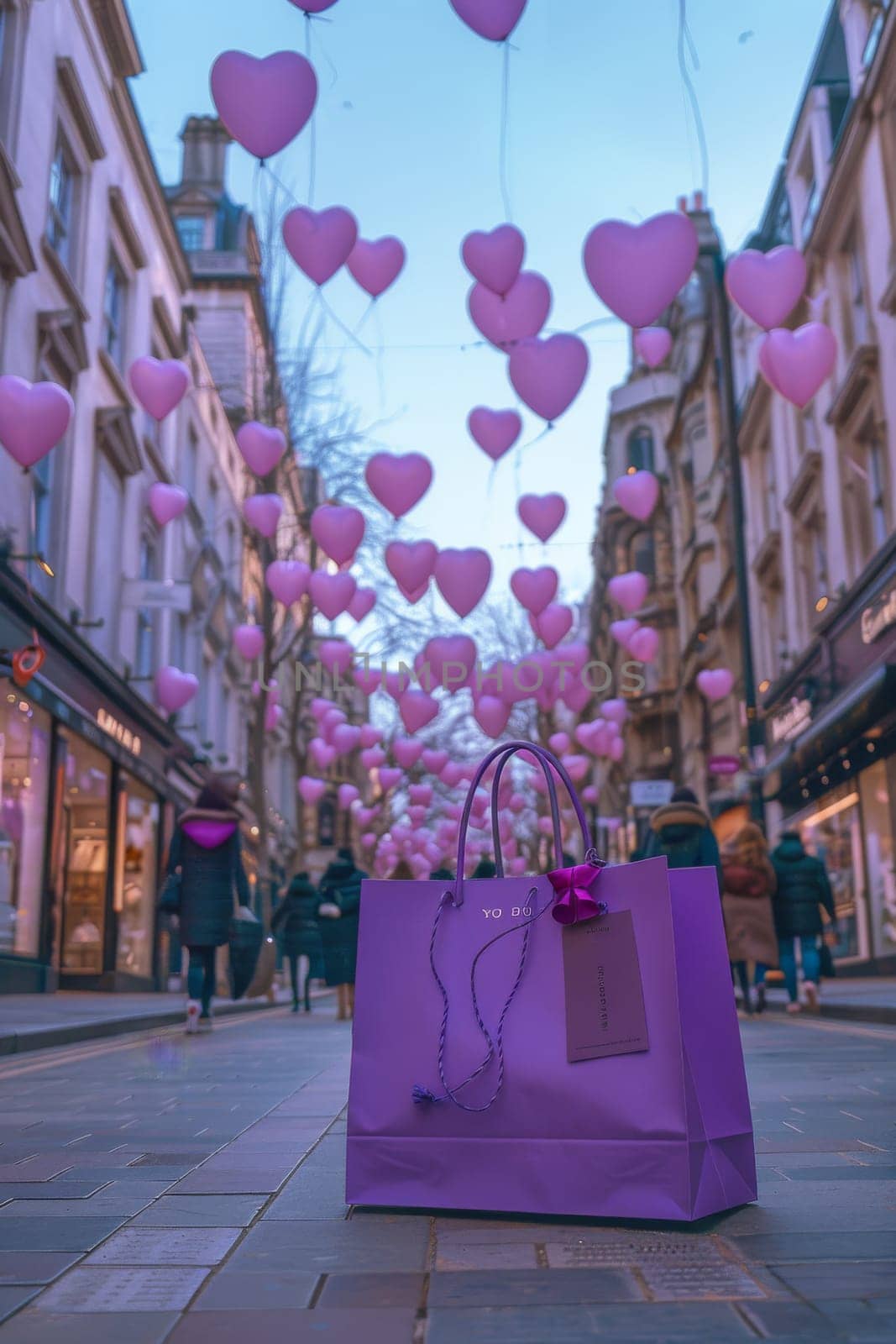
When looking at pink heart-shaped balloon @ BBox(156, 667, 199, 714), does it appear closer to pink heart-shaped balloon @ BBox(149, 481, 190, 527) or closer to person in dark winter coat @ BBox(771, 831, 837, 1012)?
pink heart-shaped balloon @ BBox(149, 481, 190, 527)

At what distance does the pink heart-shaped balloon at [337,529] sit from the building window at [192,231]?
2486 centimetres

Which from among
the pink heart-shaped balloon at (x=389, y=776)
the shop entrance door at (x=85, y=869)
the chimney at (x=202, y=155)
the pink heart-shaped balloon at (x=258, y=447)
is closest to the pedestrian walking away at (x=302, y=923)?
the shop entrance door at (x=85, y=869)

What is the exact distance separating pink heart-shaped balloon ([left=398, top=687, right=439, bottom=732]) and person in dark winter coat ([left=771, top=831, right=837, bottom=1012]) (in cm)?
958

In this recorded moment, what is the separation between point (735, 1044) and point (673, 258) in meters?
7.89

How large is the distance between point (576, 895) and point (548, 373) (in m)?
9.55

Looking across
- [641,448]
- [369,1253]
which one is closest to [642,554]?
[641,448]

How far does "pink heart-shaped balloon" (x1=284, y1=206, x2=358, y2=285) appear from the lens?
10.7 m

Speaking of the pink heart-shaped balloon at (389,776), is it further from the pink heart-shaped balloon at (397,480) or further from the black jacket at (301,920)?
the pink heart-shaped balloon at (397,480)

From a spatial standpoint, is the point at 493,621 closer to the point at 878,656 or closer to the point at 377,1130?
the point at 878,656

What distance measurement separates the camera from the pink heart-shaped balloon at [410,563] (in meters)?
15.7

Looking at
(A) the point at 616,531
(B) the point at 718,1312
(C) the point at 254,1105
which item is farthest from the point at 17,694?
(A) the point at 616,531

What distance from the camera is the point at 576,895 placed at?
309 centimetres

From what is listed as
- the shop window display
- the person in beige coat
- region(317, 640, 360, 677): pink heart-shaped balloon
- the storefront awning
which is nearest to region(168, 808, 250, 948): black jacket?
the person in beige coat

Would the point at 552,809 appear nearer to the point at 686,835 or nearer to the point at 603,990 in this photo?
Answer: the point at 603,990
